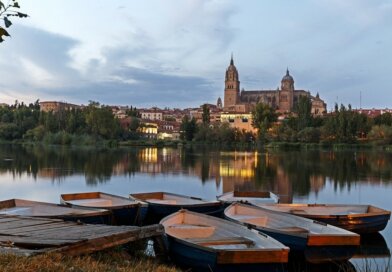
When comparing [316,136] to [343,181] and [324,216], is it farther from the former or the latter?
[324,216]

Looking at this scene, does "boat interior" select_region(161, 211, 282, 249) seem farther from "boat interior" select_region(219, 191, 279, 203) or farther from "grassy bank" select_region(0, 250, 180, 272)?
"boat interior" select_region(219, 191, 279, 203)

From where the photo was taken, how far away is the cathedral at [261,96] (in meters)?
172

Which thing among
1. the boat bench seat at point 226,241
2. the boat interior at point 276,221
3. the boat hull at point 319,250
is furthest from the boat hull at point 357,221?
the boat bench seat at point 226,241

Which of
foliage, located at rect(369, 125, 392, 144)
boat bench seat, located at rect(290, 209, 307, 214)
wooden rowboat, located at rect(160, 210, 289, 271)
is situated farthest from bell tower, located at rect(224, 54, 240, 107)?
wooden rowboat, located at rect(160, 210, 289, 271)

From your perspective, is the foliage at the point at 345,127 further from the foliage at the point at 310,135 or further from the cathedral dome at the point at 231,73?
the cathedral dome at the point at 231,73

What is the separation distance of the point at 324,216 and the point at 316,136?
80040 mm

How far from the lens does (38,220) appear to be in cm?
920

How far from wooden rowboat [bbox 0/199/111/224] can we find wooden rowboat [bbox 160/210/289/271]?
198cm

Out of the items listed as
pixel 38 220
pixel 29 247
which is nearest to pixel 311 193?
pixel 38 220

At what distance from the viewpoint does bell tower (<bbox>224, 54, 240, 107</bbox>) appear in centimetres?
17812

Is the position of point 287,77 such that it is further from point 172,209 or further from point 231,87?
point 172,209

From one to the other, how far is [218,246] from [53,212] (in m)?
5.99

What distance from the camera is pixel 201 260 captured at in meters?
8.47

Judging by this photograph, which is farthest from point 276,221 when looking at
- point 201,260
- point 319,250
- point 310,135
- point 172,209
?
point 310,135
